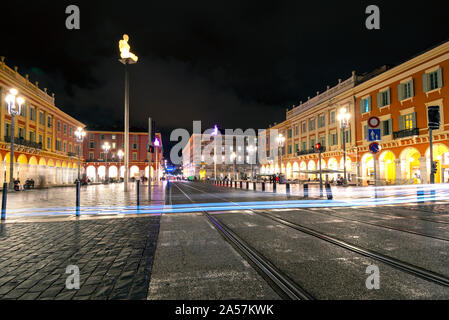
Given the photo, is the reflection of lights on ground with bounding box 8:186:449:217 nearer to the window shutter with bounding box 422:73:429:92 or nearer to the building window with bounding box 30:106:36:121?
the window shutter with bounding box 422:73:429:92

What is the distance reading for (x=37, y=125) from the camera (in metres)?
41.3

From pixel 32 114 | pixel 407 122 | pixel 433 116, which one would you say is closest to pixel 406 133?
pixel 407 122

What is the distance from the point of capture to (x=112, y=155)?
74.5 meters

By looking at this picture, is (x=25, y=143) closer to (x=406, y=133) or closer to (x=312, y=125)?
(x=312, y=125)

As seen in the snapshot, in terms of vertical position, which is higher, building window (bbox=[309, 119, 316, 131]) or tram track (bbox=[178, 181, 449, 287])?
building window (bbox=[309, 119, 316, 131])

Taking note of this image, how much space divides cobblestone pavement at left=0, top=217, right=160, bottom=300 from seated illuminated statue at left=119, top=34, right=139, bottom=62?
15323 mm

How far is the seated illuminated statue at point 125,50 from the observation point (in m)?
18.8

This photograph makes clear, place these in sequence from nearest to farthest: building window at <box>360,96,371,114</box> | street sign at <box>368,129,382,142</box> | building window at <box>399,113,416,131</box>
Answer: street sign at <box>368,129,382,142</box> → building window at <box>399,113,416,131</box> → building window at <box>360,96,371,114</box>

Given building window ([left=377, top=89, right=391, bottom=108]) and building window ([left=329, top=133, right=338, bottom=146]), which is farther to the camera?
building window ([left=329, top=133, right=338, bottom=146])

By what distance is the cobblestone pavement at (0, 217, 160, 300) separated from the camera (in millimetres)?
2967

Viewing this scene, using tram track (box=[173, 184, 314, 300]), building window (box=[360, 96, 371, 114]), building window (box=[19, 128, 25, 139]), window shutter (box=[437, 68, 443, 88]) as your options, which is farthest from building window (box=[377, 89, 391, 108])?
building window (box=[19, 128, 25, 139])

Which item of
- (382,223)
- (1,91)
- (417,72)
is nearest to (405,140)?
(417,72)
